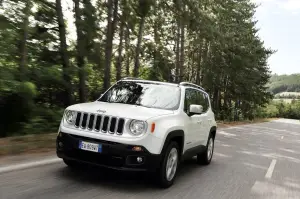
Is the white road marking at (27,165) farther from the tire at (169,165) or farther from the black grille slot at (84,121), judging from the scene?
the tire at (169,165)

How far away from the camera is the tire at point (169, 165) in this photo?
5.80m

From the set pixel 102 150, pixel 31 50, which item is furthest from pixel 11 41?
pixel 102 150

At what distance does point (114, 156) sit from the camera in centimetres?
545

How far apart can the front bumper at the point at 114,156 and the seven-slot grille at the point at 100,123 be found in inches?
7.4

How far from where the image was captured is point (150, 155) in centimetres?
554

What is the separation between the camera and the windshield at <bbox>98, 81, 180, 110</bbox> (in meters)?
6.66

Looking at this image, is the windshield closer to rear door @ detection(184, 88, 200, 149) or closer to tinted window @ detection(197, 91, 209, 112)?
rear door @ detection(184, 88, 200, 149)

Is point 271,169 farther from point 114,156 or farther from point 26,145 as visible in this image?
point 26,145

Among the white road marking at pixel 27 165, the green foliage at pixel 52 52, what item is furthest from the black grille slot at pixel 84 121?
the green foliage at pixel 52 52

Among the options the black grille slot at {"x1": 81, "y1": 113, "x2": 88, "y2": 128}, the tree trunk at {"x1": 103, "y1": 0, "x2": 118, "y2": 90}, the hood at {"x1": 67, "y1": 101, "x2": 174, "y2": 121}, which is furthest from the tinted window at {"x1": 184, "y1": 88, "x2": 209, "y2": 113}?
the tree trunk at {"x1": 103, "y1": 0, "x2": 118, "y2": 90}

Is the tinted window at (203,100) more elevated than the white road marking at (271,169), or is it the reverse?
the tinted window at (203,100)

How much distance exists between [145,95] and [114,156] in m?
1.78

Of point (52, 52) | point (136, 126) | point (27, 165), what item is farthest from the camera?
point (52, 52)

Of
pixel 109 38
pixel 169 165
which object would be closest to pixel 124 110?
pixel 169 165
